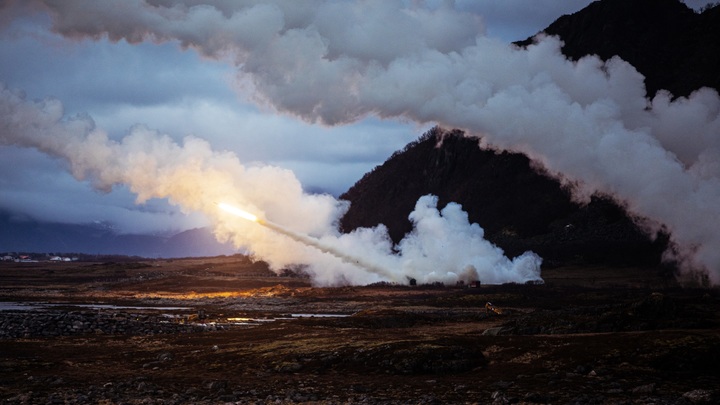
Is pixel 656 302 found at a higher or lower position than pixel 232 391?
higher

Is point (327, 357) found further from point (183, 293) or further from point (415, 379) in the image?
point (183, 293)

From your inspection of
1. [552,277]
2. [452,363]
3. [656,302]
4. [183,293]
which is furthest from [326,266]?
[452,363]

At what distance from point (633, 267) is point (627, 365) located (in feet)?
456

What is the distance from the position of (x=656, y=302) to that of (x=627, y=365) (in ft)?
71.9

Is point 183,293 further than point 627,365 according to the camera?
Yes

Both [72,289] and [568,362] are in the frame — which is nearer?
[568,362]

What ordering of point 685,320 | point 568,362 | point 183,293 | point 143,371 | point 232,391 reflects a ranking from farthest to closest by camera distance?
point 183,293
point 685,320
point 143,371
point 568,362
point 232,391

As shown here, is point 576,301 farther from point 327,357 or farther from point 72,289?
point 72,289

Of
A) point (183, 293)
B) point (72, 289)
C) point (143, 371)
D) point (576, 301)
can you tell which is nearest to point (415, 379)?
point (143, 371)

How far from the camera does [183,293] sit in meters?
161

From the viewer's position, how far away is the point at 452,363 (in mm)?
46312

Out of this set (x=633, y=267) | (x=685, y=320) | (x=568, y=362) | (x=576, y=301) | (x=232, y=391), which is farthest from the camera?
(x=633, y=267)

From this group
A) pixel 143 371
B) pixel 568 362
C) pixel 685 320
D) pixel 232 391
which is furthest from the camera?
pixel 685 320

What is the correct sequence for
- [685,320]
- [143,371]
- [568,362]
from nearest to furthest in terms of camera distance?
[568,362] → [143,371] → [685,320]
